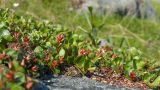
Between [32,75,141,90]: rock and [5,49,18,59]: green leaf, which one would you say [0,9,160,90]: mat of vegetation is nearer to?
[5,49,18,59]: green leaf

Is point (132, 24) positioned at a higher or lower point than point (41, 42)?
lower

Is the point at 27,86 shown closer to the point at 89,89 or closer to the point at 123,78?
the point at 89,89

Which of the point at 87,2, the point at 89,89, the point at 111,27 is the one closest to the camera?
the point at 89,89

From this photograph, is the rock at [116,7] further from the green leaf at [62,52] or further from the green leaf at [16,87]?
the green leaf at [16,87]

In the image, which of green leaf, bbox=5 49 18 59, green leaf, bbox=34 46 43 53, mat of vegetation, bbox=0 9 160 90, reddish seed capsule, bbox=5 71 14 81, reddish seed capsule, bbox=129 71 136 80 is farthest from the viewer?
reddish seed capsule, bbox=129 71 136 80

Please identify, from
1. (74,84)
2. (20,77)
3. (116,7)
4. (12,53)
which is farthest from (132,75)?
(116,7)

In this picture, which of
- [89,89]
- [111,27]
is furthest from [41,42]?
[111,27]

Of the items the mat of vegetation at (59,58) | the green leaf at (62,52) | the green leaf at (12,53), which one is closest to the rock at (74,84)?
the mat of vegetation at (59,58)

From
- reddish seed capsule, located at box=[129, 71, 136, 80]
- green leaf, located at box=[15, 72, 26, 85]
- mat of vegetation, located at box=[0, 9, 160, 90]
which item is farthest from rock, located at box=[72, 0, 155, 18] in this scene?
green leaf, located at box=[15, 72, 26, 85]
